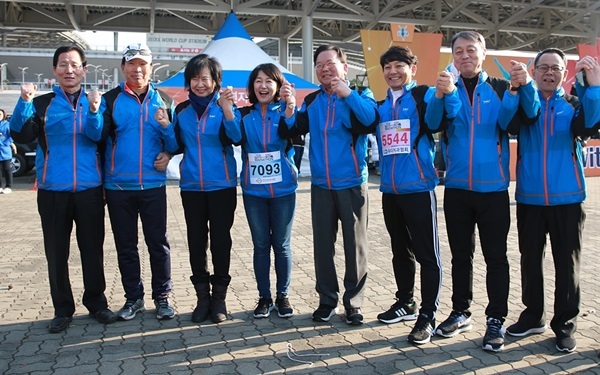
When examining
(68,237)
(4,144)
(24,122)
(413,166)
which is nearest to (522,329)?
(413,166)

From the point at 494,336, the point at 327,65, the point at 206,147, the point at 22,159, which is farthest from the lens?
the point at 22,159

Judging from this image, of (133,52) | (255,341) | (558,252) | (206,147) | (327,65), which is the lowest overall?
(255,341)

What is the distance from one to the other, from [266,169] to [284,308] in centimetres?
105

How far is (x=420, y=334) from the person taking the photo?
364 centimetres

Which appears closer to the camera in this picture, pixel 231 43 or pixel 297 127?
pixel 297 127

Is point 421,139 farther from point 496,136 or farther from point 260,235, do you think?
point 260,235

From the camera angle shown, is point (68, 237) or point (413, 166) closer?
point (413, 166)

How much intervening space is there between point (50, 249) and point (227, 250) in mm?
1248

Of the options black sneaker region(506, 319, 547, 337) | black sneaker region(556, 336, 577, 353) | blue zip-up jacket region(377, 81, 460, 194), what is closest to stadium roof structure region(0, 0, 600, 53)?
blue zip-up jacket region(377, 81, 460, 194)

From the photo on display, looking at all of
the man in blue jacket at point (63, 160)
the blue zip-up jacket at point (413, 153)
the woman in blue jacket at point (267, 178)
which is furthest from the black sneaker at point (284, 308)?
the man in blue jacket at point (63, 160)

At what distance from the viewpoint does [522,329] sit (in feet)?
12.3

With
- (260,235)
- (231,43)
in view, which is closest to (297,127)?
(260,235)

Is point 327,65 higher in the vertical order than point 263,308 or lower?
higher

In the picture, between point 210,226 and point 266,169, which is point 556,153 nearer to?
point 266,169
